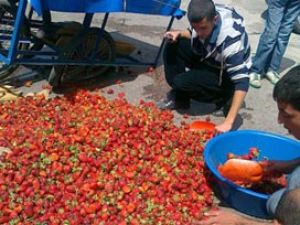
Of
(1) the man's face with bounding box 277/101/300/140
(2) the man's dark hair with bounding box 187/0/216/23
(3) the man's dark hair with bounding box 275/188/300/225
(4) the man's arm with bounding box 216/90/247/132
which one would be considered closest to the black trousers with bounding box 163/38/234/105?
(4) the man's arm with bounding box 216/90/247/132

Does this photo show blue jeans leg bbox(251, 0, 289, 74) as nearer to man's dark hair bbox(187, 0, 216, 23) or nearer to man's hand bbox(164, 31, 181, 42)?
man's hand bbox(164, 31, 181, 42)

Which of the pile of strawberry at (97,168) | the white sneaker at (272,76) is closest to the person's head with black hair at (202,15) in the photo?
the pile of strawberry at (97,168)

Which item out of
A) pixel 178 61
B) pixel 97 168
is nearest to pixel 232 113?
pixel 178 61

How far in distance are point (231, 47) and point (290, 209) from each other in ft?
7.59

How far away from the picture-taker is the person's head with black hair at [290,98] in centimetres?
241

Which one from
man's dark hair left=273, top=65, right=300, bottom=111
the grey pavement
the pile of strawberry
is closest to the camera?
man's dark hair left=273, top=65, right=300, bottom=111

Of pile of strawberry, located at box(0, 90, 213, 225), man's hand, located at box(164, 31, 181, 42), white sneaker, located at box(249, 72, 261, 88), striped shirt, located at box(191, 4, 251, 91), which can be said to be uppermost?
striped shirt, located at box(191, 4, 251, 91)

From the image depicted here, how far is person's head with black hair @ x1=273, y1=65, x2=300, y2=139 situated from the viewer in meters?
2.41

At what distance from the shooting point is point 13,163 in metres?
3.31

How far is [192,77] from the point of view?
429 centimetres

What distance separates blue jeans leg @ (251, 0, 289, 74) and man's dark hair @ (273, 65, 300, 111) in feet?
9.60

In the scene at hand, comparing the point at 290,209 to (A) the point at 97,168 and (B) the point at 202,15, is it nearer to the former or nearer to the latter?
(A) the point at 97,168

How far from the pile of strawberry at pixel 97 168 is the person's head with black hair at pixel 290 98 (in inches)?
40.5

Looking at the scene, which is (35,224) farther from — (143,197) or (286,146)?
(286,146)
